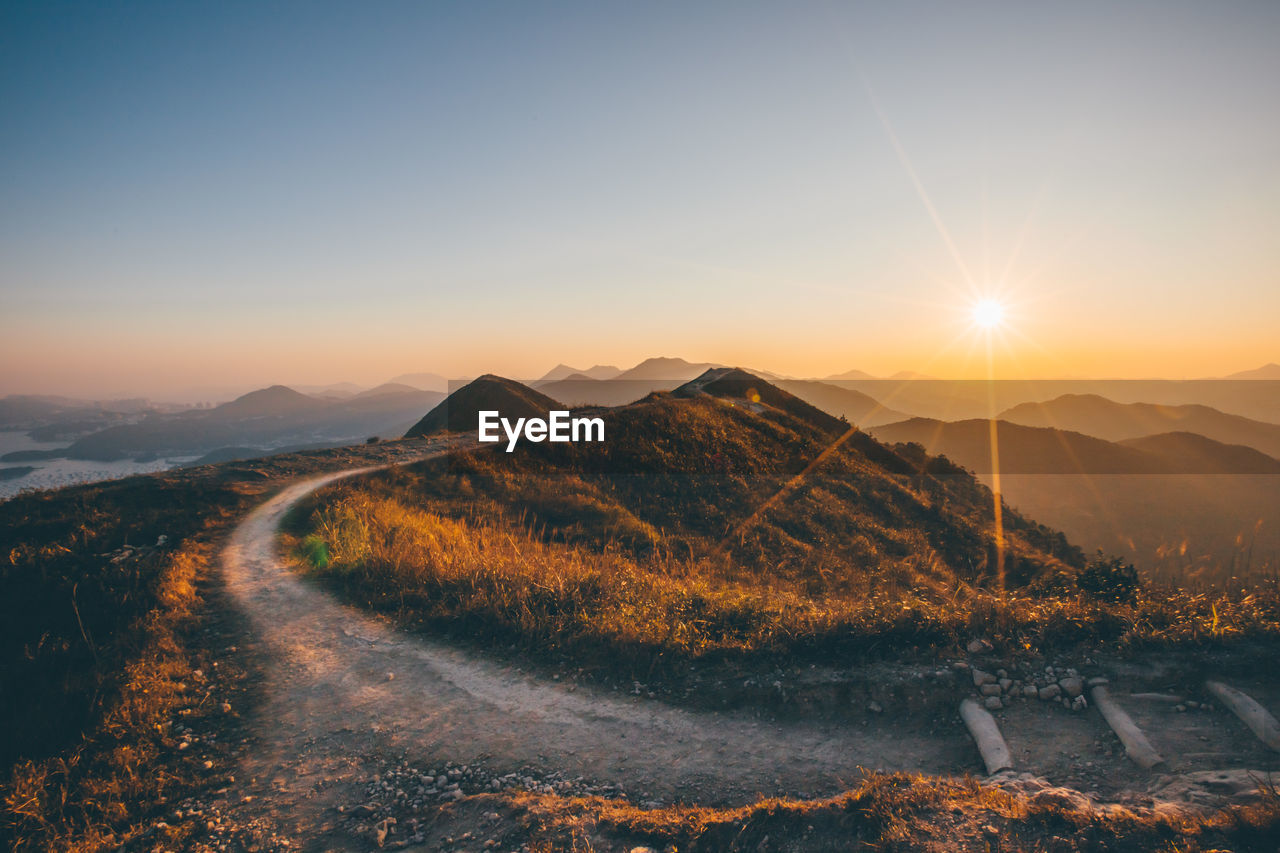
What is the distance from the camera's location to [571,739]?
20.2 ft

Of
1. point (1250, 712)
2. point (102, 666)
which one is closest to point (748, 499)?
point (1250, 712)

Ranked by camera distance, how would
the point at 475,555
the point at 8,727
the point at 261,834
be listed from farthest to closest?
the point at 475,555
the point at 8,727
the point at 261,834

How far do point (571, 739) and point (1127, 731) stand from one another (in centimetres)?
587

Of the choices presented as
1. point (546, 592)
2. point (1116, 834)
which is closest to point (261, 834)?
point (546, 592)

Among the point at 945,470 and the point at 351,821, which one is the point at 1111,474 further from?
the point at 351,821

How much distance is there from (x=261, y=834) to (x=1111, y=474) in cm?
9969

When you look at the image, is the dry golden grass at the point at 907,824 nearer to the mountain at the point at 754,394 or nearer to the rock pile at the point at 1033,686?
the rock pile at the point at 1033,686

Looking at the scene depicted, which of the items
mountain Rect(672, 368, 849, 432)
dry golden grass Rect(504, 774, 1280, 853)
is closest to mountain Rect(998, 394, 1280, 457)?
mountain Rect(672, 368, 849, 432)

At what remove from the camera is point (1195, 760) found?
15.9ft

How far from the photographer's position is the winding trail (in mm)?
5512

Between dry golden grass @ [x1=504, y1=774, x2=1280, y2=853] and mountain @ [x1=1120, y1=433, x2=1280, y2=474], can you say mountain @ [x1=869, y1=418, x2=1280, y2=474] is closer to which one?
mountain @ [x1=1120, y1=433, x2=1280, y2=474]

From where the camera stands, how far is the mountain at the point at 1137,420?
143m

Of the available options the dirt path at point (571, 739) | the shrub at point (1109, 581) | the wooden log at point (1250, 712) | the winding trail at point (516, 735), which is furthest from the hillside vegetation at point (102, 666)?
the shrub at point (1109, 581)

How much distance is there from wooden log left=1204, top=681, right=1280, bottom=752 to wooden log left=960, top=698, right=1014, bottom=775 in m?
2.15
